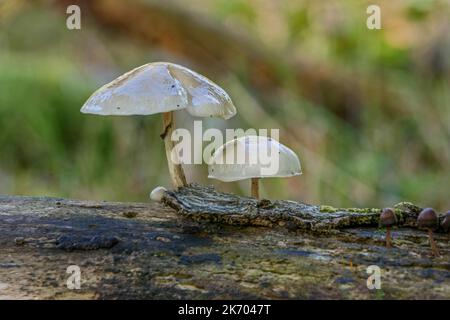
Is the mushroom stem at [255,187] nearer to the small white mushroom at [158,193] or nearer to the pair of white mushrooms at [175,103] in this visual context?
the pair of white mushrooms at [175,103]

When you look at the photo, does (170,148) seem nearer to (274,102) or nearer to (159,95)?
(159,95)

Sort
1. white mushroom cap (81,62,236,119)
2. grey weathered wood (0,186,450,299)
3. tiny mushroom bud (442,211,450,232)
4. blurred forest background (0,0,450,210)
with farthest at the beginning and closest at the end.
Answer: blurred forest background (0,0,450,210), tiny mushroom bud (442,211,450,232), white mushroom cap (81,62,236,119), grey weathered wood (0,186,450,299)

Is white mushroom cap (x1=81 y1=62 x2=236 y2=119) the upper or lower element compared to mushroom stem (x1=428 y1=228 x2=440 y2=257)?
upper

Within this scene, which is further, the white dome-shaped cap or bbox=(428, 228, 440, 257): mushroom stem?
the white dome-shaped cap

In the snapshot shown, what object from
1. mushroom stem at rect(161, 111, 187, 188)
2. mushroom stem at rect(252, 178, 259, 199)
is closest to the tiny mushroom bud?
mushroom stem at rect(252, 178, 259, 199)

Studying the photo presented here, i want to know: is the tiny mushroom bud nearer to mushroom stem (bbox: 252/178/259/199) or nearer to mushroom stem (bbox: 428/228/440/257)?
mushroom stem (bbox: 428/228/440/257)

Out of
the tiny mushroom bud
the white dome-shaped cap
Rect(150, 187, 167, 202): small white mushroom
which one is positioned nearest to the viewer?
the tiny mushroom bud
